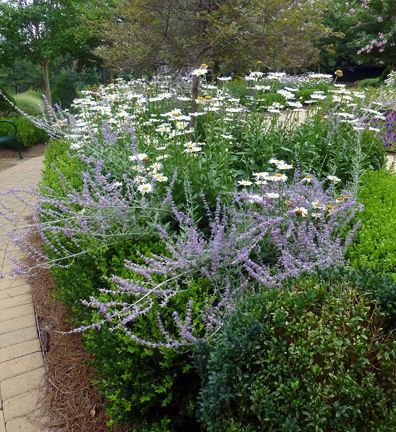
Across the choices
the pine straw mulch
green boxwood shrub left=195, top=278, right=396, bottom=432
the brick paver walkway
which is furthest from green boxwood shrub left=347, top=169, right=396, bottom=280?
the brick paver walkway

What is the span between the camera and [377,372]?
141 cm

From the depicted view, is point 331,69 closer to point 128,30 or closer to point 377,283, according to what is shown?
point 128,30

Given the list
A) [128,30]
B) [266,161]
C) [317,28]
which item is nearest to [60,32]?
[128,30]

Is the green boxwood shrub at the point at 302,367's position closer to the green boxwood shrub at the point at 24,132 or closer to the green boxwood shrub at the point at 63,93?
the green boxwood shrub at the point at 24,132

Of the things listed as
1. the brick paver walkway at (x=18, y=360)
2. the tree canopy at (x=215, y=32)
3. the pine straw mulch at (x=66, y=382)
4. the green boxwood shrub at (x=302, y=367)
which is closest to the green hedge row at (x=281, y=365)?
the green boxwood shrub at (x=302, y=367)

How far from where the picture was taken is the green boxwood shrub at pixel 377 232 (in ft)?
6.84

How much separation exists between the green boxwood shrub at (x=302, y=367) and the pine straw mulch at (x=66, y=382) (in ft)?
3.05

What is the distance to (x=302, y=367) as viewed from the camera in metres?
1.38

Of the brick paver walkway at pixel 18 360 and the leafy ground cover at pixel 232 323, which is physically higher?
the leafy ground cover at pixel 232 323

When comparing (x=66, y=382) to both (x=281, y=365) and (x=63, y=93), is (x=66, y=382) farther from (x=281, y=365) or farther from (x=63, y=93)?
(x=63, y=93)

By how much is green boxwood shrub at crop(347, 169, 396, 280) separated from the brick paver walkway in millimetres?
2210

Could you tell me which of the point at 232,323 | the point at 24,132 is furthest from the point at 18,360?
the point at 24,132

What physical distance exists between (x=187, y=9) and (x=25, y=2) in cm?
1217

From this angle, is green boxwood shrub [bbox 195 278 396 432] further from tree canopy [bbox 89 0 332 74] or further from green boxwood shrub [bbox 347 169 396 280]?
tree canopy [bbox 89 0 332 74]
